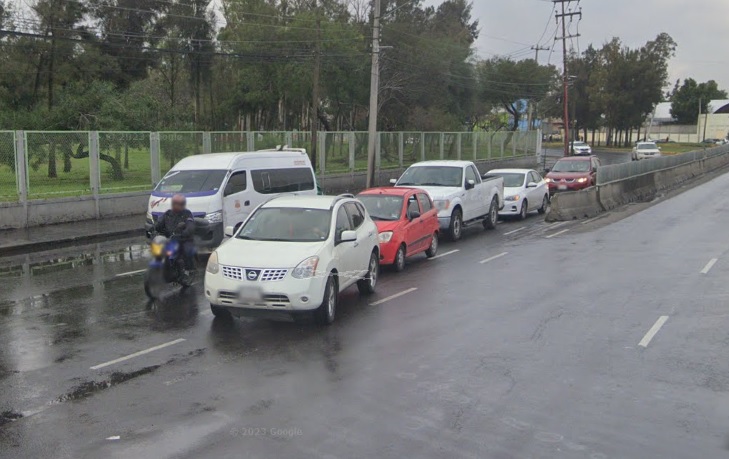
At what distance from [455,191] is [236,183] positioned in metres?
5.71

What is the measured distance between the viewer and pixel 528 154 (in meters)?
54.5

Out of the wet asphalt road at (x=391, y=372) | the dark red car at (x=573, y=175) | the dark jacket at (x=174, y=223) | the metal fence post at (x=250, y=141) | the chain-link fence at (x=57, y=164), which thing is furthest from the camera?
the dark red car at (x=573, y=175)

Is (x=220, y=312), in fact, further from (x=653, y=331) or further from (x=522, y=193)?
(x=522, y=193)

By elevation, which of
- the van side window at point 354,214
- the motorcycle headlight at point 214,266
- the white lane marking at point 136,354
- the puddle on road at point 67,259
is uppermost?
the van side window at point 354,214

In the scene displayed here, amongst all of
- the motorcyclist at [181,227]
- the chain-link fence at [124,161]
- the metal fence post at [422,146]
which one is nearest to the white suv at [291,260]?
the motorcyclist at [181,227]

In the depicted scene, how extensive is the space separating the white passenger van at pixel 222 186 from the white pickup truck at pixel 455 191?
133 inches

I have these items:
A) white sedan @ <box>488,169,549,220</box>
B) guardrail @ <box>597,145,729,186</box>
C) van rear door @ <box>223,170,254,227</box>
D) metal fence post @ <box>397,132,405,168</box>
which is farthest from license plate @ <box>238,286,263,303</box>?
metal fence post @ <box>397,132,405,168</box>

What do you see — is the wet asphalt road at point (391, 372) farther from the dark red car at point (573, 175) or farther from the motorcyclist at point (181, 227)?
the dark red car at point (573, 175)

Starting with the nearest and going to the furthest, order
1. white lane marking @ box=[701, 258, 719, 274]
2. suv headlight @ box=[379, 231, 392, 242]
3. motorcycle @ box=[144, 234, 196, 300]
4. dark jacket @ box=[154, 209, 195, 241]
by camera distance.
Answer: dark jacket @ box=[154, 209, 195, 241]
motorcycle @ box=[144, 234, 196, 300]
suv headlight @ box=[379, 231, 392, 242]
white lane marking @ box=[701, 258, 719, 274]

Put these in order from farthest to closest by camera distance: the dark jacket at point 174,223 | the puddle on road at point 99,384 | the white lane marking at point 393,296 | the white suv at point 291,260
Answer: the white lane marking at point 393,296 < the dark jacket at point 174,223 < the white suv at point 291,260 < the puddle on road at point 99,384

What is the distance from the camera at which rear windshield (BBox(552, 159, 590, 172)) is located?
30270mm

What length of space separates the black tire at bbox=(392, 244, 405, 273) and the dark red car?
1611 cm

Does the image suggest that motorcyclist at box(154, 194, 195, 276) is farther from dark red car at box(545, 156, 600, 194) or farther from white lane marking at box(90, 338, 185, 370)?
dark red car at box(545, 156, 600, 194)

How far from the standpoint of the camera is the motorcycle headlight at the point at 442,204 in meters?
18.7
